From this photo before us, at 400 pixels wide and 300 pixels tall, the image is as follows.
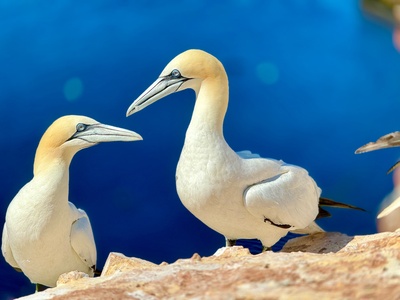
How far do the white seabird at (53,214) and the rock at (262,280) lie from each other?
118 cm

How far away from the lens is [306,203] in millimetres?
3127

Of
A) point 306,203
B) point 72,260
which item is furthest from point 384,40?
point 72,260

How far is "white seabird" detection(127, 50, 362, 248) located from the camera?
2.82 m

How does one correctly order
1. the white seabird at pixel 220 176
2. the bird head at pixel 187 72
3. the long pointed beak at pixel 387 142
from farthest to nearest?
the bird head at pixel 187 72
the white seabird at pixel 220 176
the long pointed beak at pixel 387 142

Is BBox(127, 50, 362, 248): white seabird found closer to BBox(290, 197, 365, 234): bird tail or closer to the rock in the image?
BBox(290, 197, 365, 234): bird tail

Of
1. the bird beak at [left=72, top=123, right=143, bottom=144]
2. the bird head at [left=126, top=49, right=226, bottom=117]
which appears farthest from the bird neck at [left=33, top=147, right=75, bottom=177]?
the bird head at [left=126, top=49, right=226, bottom=117]

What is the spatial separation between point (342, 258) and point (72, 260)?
1.74 meters

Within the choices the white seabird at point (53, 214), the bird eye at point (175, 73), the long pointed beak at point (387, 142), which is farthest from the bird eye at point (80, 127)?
the long pointed beak at point (387, 142)

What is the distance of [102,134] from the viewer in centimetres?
298

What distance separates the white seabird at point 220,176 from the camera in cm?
282

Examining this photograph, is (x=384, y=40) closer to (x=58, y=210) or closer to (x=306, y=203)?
(x=306, y=203)

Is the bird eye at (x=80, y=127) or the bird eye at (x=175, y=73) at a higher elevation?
the bird eye at (x=175, y=73)

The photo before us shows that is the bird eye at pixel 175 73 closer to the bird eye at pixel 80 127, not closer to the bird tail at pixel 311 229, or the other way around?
the bird eye at pixel 80 127

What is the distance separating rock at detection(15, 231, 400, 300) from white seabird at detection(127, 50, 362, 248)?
1134 mm
